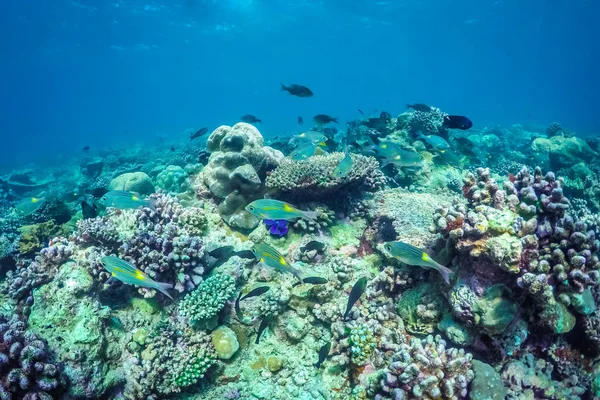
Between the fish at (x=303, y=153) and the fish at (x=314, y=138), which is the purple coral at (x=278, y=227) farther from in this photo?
the fish at (x=314, y=138)

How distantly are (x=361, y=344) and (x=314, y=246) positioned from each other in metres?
1.79

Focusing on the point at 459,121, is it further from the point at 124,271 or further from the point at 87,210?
the point at 87,210

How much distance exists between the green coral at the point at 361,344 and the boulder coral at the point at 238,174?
3.20m

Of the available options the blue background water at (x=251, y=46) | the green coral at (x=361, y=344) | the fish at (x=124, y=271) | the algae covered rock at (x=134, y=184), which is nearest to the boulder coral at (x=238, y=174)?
the fish at (x=124, y=271)

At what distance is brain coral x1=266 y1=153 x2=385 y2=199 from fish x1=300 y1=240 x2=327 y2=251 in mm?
1155

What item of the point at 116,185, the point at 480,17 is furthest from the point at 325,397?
the point at 480,17

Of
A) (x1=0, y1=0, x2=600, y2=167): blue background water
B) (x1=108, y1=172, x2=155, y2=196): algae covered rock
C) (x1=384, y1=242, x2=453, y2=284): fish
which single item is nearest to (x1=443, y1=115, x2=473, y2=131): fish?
(x1=384, y1=242, x2=453, y2=284): fish

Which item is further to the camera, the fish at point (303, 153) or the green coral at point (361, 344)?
the fish at point (303, 153)

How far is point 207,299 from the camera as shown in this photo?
15.4ft

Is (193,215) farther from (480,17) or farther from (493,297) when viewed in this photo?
(480,17)

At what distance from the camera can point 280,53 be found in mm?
95062

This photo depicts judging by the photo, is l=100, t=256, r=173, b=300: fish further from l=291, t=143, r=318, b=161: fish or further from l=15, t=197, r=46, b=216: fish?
l=15, t=197, r=46, b=216: fish

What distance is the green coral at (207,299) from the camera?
459 cm

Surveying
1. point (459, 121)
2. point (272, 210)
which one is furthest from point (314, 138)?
point (272, 210)
